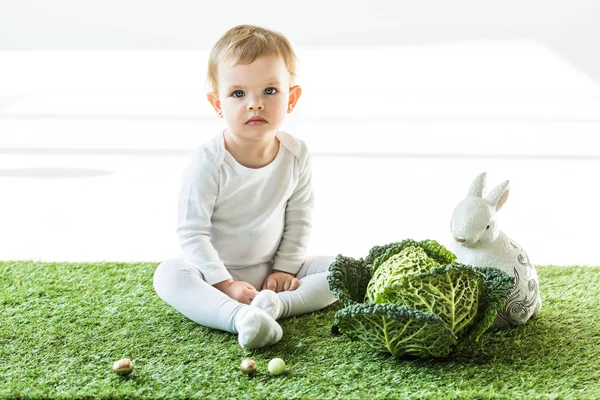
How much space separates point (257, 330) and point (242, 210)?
1.54 feet

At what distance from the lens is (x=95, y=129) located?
532cm

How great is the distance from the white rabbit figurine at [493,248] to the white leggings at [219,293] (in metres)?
0.43

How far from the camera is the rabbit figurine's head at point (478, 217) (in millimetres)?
2109

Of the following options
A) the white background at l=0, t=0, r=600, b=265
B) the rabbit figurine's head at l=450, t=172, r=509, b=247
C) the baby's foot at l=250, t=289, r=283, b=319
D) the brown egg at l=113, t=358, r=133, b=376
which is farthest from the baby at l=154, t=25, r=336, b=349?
the white background at l=0, t=0, r=600, b=265

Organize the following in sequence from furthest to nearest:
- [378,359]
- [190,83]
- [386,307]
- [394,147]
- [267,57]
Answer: [190,83] → [394,147] → [267,57] → [378,359] → [386,307]

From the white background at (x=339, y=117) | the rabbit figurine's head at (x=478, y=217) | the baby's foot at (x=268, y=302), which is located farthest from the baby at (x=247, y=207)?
the white background at (x=339, y=117)

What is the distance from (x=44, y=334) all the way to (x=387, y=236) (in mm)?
1539

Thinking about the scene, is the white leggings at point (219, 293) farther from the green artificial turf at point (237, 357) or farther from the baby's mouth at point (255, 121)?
the baby's mouth at point (255, 121)

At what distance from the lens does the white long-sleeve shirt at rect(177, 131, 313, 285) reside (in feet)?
7.63

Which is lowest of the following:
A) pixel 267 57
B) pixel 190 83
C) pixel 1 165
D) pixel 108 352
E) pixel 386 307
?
pixel 108 352

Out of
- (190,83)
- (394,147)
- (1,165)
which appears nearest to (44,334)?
(1,165)

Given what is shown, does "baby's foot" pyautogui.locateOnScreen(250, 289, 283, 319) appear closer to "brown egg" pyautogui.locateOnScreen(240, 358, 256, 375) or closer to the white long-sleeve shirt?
the white long-sleeve shirt

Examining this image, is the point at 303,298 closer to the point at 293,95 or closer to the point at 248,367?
the point at 248,367

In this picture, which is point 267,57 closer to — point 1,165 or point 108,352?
point 108,352
